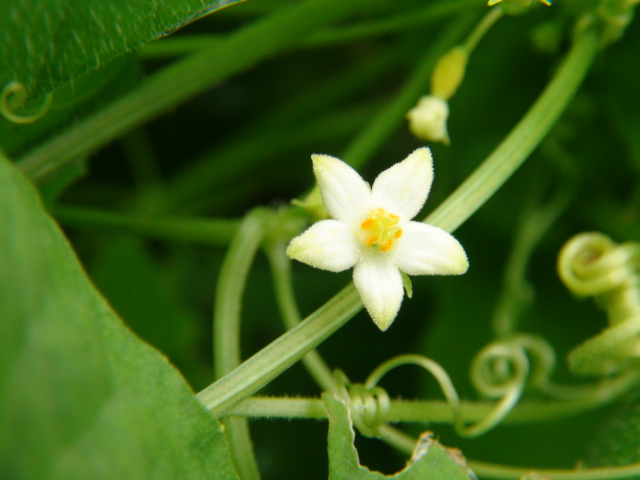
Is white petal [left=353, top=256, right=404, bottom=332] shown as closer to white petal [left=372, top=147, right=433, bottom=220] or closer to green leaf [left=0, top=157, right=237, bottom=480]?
white petal [left=372, top=147, right=433, bottom=220]

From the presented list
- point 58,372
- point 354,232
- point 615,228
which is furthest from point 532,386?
point 58,372

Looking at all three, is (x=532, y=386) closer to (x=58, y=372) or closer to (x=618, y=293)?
(x=618, y=293)

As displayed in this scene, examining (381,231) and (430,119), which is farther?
(430,119)

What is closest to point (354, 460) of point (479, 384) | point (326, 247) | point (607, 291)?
point (326, 247)

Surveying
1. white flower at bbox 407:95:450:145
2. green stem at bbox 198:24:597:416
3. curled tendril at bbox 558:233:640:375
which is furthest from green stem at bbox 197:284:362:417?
curled tendril at bbox 558:233:640:375

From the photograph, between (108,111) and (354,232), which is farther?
(108,111)

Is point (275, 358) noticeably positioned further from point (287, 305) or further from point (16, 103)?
point (16, 103)
